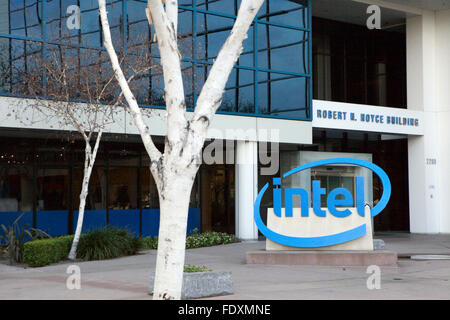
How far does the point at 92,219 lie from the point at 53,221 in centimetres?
135

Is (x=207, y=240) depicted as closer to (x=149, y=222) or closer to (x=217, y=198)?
(x=149, y=222)

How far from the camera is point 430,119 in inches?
1094

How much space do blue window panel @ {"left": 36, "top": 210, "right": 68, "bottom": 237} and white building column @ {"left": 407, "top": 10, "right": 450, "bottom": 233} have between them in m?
14.8

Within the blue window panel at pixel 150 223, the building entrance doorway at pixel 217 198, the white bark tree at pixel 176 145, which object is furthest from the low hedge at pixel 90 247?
the white bark tree at pixel 176 145

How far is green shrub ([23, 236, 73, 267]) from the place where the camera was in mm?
15820

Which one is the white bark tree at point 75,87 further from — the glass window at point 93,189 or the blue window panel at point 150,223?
the blue window panel at point 150,223

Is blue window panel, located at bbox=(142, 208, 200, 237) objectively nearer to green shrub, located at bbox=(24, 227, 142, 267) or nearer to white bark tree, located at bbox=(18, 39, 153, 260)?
green shrub, located at bbox=(24, 227, 142, 267)

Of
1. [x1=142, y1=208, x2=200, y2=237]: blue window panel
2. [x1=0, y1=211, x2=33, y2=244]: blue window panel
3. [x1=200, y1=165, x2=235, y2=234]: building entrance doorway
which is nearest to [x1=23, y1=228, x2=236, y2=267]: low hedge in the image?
[x1=142, y1=208, x2=200, y2=237]: blue window panel

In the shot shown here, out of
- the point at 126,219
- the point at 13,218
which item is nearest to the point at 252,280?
the point at 13,218

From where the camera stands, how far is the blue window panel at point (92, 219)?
71.8 ft

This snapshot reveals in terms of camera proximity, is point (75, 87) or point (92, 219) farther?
point (92, 219)

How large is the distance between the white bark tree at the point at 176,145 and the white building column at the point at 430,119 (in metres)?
22.2

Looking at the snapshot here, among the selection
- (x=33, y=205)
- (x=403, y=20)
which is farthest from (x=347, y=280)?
(x=403, y=20)
